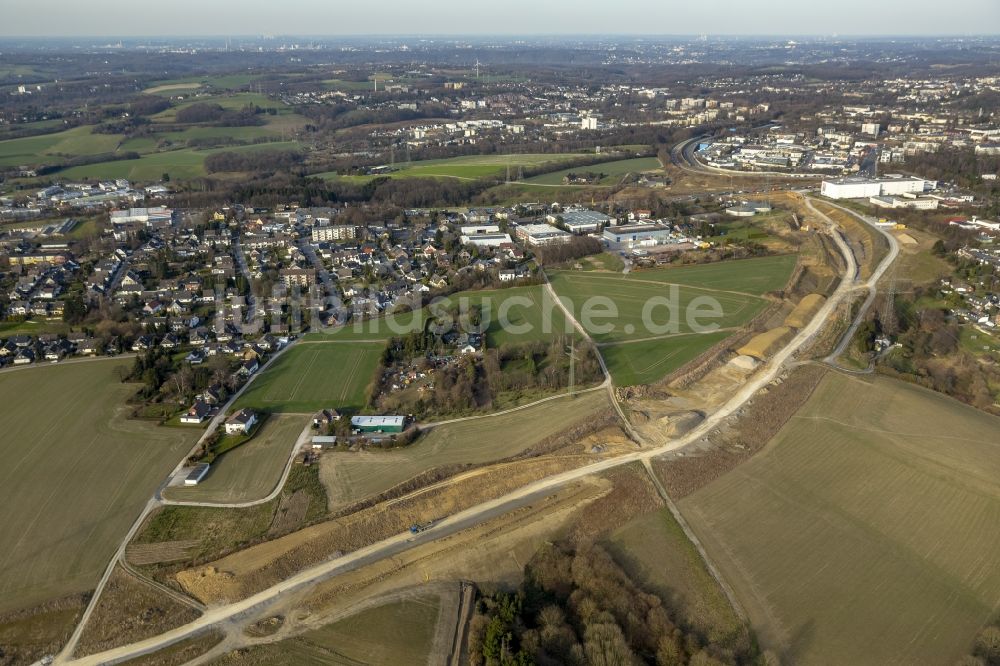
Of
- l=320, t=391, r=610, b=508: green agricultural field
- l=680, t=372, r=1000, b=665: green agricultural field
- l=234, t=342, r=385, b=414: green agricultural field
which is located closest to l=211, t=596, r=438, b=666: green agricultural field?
l=320, t=391, r=610, b=508: green agricultural field

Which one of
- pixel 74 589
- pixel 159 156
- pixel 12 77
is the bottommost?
pixel 74 589

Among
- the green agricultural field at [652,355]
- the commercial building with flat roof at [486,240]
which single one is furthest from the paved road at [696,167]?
the green agricultural field at [652,355]

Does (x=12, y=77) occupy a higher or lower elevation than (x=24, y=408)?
higher

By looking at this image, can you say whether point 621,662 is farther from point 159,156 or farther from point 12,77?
point 12,77

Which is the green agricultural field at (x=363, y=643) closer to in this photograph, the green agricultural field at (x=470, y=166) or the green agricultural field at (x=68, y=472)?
the green agricultural field at (x=68, y=472)

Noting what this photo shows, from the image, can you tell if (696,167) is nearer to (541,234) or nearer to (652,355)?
(541,234)

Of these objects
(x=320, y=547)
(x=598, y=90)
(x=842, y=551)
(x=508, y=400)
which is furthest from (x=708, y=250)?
(x=598, y=90)

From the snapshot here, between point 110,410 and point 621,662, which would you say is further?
point 110,410
